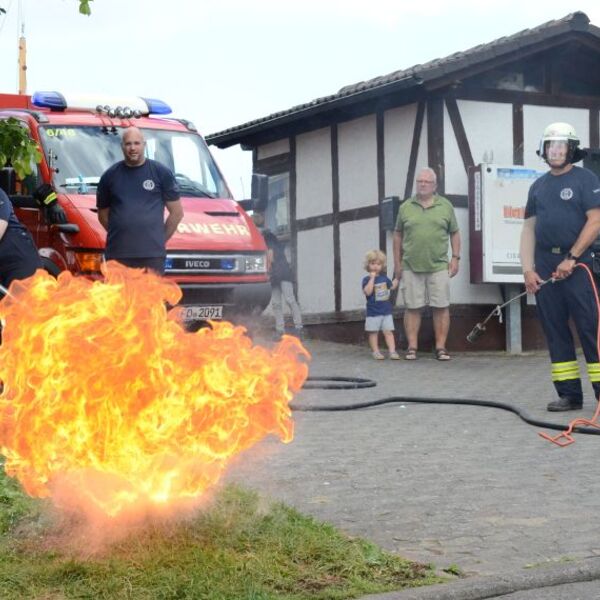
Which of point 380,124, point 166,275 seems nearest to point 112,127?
point 166,275

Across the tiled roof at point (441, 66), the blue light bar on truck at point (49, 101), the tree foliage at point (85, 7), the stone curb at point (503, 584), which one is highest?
the tiled roof at point (441, 66)

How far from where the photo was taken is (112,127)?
1258 centimetres

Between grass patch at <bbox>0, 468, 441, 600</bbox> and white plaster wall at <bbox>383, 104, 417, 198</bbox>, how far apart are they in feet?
40.8

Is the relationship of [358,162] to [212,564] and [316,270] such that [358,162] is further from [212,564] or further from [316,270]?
[212,564]

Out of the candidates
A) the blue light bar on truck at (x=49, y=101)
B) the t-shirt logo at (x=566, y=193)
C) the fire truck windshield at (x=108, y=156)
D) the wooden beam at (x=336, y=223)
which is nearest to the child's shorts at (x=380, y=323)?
the wooden beam at (x=336, y=223)

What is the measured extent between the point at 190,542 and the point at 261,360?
0.81 meters

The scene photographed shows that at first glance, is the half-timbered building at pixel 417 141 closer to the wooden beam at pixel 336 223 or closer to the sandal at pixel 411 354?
the wooden beam at pixel 336 223

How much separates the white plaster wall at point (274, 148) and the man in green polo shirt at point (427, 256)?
15.8 feet

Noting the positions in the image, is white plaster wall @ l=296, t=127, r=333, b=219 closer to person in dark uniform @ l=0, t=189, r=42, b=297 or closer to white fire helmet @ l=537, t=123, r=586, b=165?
white fire helmet @ l=537, t=123, r=586, b=165

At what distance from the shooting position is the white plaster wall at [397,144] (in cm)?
1705

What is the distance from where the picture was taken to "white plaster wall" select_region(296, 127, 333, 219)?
18.9 m

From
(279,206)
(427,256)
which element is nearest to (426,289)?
(427,256)

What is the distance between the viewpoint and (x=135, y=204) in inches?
389

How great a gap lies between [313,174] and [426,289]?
14.4 ft
